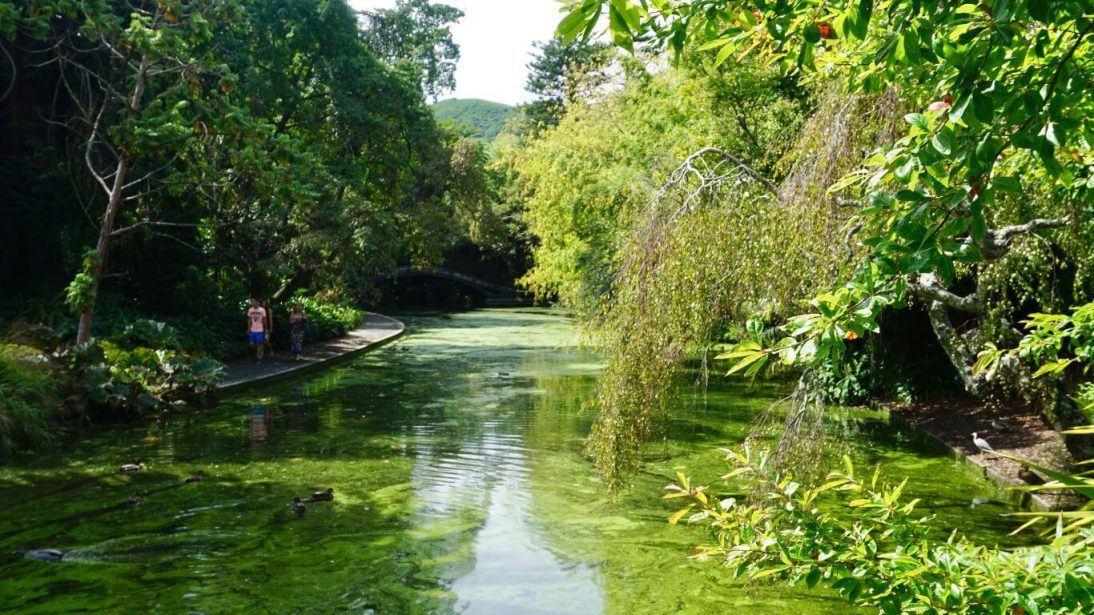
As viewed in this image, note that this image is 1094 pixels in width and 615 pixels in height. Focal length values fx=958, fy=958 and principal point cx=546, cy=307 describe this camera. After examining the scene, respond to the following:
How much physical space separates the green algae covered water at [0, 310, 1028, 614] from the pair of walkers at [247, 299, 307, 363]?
382cm

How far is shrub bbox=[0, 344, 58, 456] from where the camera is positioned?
456 inches

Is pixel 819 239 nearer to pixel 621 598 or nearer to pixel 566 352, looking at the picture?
pixel 621 598

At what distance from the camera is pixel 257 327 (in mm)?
19984

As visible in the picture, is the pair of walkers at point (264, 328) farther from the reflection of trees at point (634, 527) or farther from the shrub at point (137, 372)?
the reflection of trees at point (634, 527)

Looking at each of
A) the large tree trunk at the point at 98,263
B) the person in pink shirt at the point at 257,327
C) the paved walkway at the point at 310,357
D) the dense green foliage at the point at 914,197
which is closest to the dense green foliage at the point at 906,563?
Result: the dense green foliage at the point at 914,197

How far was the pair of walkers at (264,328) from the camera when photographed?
1969 cm

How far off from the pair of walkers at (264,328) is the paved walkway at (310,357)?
257 millimetres

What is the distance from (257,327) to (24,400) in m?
7.76

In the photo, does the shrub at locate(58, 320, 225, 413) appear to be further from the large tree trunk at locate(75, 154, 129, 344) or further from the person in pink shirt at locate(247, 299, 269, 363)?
the person in pink shirt at locate(247, 299, 269, 363)

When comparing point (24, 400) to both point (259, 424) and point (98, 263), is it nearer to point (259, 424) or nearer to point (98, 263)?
point (98, 263)

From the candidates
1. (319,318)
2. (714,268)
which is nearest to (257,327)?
(319,318)

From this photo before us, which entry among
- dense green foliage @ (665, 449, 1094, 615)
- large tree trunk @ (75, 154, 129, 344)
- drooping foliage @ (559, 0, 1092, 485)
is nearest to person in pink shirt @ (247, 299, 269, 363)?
large tree trunk @ (75, 154, 129, 344)

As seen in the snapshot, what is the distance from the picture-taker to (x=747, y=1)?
101 inches

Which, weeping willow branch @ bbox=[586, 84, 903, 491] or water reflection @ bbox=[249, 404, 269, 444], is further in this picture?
water reflection @ bbox=[249, 404, 269, 444]
